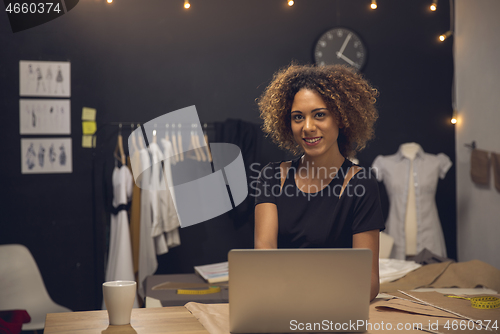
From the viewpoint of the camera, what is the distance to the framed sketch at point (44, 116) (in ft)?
11.7

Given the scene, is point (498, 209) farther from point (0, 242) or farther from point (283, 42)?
point (0, 242)

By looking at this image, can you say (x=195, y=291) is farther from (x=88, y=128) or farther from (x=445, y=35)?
(x=445, y=35)

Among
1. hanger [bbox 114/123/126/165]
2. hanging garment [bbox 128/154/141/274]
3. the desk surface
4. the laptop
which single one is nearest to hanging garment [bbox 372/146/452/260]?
the desk surface

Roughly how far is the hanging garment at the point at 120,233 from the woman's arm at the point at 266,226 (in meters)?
1.92

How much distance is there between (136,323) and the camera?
111 cm

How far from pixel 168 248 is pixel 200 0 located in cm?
204

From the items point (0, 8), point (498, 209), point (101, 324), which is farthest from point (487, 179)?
point (0, 8)

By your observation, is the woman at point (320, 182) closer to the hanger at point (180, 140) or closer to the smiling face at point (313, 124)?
the smiling face at point (313, 124)

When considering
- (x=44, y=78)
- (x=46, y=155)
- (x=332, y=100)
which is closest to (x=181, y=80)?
(x=44, y=78)

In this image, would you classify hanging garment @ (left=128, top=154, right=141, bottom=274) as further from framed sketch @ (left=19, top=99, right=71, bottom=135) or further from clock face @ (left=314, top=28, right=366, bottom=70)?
clock face @ (left=314, top=28, right=366, bottom=70)

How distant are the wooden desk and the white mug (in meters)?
0.02

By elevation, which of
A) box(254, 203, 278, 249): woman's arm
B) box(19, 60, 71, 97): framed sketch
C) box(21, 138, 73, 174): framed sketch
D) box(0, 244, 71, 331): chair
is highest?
box(19, 60, 71, 97): framed sketch

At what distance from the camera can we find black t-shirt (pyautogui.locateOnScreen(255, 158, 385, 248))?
1.50 m

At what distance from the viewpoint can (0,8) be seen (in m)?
3.60
